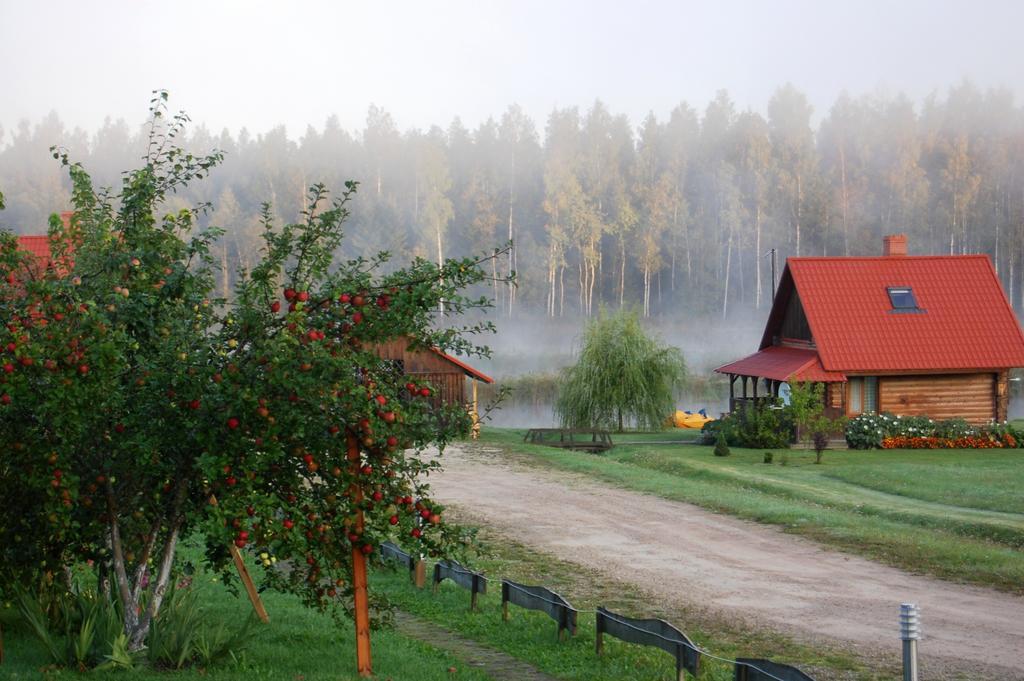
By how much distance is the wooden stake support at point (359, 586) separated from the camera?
9.31 m

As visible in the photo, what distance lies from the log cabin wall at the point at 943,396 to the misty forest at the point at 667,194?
54.7 metres

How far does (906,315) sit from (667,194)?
64210mm

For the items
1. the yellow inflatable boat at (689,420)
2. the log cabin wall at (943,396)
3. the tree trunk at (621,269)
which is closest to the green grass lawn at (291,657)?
the log cabin wall at (943,396)

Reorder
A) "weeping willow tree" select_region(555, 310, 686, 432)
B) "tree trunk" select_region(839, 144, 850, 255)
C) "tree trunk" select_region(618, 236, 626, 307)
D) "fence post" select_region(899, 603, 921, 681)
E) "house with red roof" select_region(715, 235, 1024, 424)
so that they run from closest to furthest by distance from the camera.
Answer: "fence post" select_region(899, 603, 921, 681) < "house with red roof" select_region(715, 235, 1024, 424) < "weeping willow tree" select_region(555, 310, 686, 432) < "tree trunk" select_region(618, 236, 626, 307) < "tree trunk" select_region(839, 144, 850, 255)

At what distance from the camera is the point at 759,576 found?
17.6m

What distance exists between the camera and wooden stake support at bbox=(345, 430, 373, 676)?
9.31 m

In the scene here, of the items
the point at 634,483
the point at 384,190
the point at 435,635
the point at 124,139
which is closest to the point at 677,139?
the point at 384,190

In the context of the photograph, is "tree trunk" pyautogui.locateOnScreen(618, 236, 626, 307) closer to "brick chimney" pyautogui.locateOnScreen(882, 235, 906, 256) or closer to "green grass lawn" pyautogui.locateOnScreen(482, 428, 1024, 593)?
"brick chimney" pyautogui.locateOnScreen(882, 235, 906, 256)

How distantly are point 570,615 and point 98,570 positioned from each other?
16.3 ft

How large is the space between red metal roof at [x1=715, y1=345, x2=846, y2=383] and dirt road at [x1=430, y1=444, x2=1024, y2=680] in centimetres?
1492

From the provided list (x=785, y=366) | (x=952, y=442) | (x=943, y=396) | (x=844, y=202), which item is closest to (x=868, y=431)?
(x=952, y=442)

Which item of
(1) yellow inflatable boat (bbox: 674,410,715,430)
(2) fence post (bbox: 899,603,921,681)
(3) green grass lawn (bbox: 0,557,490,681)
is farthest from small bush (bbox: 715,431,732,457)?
(2) fence post (bbox: 899,603,921,681)

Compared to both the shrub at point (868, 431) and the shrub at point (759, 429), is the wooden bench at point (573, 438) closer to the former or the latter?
the shrub at point (759, 429)

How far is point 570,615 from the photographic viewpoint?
12.8m
